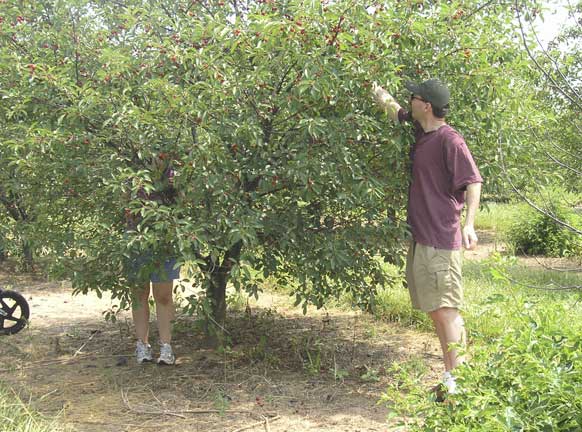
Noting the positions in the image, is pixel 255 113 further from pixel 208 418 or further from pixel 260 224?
pixel 208 418

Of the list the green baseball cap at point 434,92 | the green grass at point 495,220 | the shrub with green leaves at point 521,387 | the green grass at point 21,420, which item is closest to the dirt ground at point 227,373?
the green grass at point 21,420

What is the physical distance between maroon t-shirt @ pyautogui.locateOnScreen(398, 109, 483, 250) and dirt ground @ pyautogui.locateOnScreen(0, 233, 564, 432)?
3.35ft

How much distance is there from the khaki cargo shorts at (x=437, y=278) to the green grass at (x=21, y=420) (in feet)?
6.83

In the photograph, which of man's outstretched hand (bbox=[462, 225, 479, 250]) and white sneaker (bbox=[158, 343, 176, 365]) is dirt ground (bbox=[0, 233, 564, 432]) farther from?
man's outstretched hand (bbox=[462, 225, 479, 250])

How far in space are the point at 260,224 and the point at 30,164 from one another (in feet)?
4.63

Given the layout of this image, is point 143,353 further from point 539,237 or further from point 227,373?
point 539,237

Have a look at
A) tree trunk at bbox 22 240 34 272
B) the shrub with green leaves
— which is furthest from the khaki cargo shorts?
tree trunk at bbox 22 240 34 272

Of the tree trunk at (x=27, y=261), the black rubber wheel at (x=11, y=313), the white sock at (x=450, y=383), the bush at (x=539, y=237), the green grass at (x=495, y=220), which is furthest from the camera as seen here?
the green grass at (x=495, y=220)

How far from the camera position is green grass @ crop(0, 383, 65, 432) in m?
3.35

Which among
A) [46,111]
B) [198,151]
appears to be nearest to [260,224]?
[198,151]

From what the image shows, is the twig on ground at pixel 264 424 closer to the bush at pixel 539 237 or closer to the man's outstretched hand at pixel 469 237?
the man's outstretched hand at pixel 469 237

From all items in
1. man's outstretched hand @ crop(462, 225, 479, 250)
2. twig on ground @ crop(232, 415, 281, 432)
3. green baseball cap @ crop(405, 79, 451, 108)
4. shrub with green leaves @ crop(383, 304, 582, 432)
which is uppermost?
green baseball cap @ crop(405, 79, 451, 108)

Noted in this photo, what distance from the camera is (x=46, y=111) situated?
14.2 ft

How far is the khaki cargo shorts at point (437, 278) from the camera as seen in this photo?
387 cm
